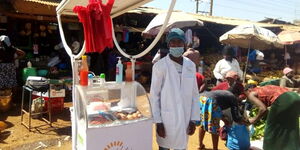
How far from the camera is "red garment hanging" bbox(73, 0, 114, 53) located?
7.59 feet

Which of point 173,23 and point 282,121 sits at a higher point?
point 173,23

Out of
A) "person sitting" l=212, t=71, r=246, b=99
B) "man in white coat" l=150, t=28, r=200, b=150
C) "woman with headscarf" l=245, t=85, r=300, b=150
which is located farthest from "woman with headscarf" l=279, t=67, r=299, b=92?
"man in white coat" l=150, t=28, r=200, b=150

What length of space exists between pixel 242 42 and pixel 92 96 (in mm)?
8510

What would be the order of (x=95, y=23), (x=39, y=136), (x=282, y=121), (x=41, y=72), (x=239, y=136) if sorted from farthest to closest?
1. (x=41, y=72)
2. (x=39, y=136)
3. (x=239, y=136)
4. (x=282, y=121)
5. (x=95, y=23)

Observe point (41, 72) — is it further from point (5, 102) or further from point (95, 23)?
point (95, 23)

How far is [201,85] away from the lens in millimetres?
5094

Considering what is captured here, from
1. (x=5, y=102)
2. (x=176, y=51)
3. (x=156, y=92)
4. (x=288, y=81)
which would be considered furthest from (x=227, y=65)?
(x=5, y=102)

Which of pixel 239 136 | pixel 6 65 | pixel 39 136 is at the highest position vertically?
pixel 6 65

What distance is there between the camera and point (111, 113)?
8.87 ft

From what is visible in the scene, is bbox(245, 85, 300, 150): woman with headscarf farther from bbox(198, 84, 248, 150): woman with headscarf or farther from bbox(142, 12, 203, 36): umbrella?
bbox(142, 12, 203, 36): umbrella

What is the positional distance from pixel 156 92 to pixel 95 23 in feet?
3.11

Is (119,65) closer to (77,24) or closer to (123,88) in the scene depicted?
(123,88)

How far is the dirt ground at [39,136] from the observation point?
4551 millimetres

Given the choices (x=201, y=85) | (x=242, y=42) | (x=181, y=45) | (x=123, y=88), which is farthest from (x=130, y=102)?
(x=242, y=42)
